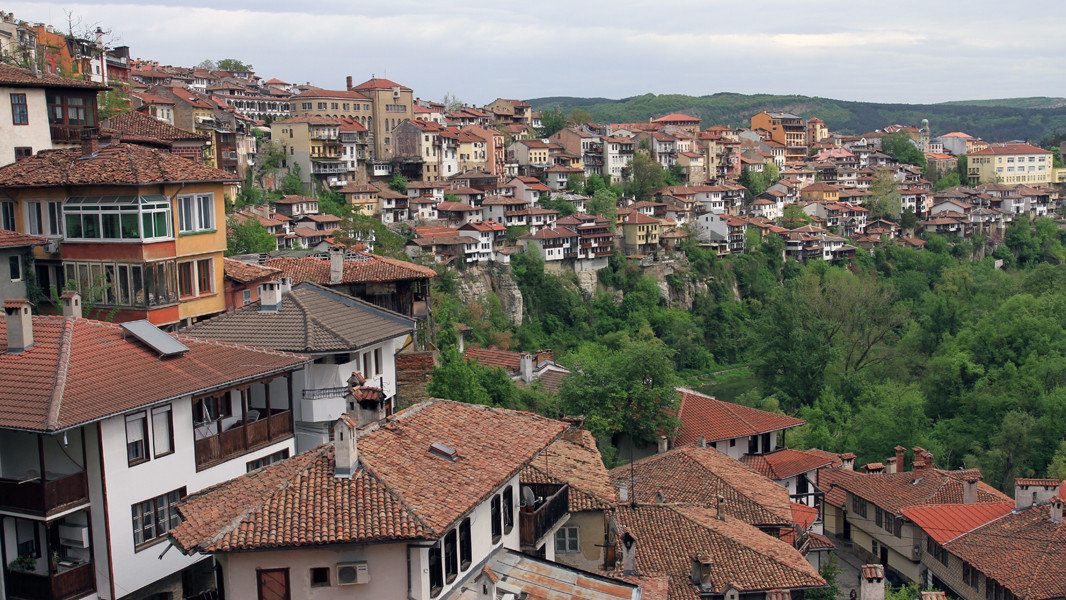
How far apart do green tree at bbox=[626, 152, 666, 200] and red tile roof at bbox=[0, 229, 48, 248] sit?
7177cm

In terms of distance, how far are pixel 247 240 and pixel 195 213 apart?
1391cm

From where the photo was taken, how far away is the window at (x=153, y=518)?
39.5 ft

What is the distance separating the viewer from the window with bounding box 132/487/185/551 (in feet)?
39.5

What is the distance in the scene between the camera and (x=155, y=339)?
13.1m

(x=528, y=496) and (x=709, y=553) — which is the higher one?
(x=528, y=496)

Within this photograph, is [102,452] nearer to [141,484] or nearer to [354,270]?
[141,484]

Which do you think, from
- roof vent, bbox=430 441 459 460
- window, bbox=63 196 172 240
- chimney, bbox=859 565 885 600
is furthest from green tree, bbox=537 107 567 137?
roof vent, bbox=430 441 459 460

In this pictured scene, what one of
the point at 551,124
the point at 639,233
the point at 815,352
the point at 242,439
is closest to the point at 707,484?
the point at 242,439

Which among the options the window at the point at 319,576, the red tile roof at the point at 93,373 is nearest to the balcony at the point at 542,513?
the window at the point at 319,576

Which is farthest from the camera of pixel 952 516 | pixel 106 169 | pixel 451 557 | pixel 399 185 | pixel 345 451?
pixel 399 185

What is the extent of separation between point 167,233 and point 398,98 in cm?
6103

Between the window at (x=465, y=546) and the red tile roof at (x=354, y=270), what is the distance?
33.9ft

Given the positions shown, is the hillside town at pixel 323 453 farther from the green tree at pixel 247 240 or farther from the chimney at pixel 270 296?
the green tree at pixel 247 240

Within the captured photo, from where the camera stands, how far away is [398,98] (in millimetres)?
76500
